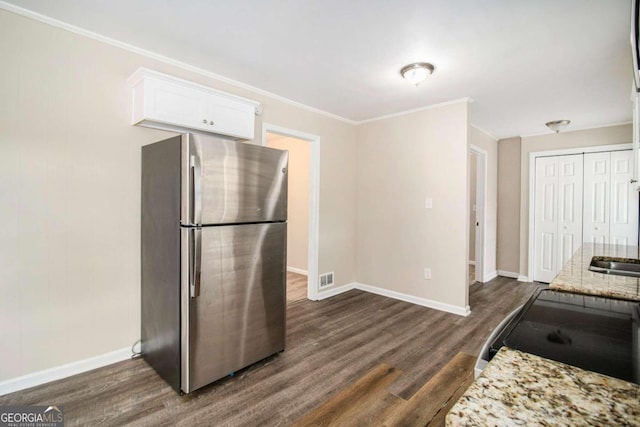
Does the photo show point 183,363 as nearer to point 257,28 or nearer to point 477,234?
point 257,28

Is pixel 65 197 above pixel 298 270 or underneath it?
above

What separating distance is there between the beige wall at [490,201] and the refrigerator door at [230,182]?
148 inches

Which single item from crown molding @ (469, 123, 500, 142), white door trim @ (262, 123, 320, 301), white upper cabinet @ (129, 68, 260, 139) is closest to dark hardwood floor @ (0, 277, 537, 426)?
white door trim @ (262, 123, 320, 301)

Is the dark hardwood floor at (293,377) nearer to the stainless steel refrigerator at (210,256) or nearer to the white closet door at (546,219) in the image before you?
the stainless steel refrigerator at (210,256)

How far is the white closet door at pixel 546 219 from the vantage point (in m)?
4.82

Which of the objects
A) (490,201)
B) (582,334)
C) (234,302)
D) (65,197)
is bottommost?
(234,302)

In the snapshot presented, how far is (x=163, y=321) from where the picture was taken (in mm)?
2186

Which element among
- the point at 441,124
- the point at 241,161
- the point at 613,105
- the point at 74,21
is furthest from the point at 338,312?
the point at 613,105

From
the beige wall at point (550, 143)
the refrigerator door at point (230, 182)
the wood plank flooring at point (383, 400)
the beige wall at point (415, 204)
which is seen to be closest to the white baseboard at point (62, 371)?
the refrigerator door at point (230, 182)

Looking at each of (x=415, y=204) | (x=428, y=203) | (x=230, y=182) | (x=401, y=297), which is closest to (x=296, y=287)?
(x=401, y=297)

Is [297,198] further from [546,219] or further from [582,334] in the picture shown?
[582,334]

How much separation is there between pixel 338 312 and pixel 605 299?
2.61 m

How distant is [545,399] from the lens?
Result: 570 mm

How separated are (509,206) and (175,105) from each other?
535 centimetres
